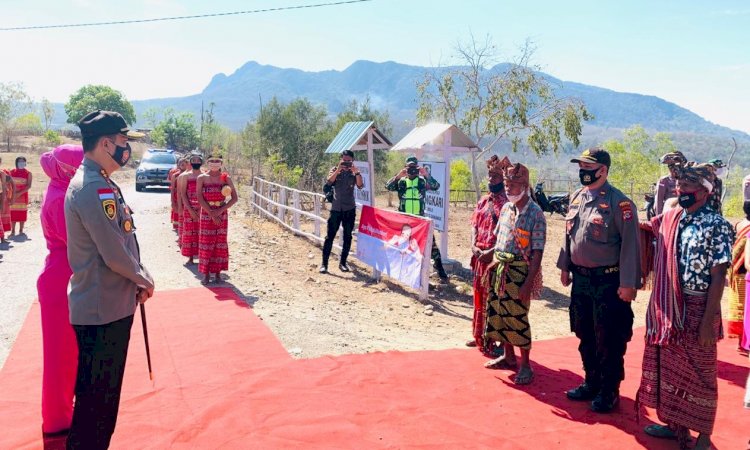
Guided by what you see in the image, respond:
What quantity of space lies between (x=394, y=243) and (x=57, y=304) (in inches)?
216

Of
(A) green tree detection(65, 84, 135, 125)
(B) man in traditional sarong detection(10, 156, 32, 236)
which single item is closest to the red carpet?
(B) man in traditional sarong detection(10, 156, 32, 236)

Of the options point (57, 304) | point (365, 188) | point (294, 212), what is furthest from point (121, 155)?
point (294, 212)

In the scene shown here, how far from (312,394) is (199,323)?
2260 mm

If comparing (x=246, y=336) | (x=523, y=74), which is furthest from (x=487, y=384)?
(x=523, y=74)

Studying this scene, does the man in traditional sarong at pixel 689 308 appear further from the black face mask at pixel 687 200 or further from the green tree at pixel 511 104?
the green tree at pixel 511 104

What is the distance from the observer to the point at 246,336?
18.3 feet

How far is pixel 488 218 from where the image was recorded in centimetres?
529

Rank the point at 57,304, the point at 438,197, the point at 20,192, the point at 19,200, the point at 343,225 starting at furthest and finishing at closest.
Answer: the point at 19,200, the point at 20,192, the point at 343,225, the point at 438,197, the point at 57,304

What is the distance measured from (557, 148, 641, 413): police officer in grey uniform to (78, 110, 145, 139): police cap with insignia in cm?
302

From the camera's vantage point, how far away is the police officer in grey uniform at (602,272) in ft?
12.8

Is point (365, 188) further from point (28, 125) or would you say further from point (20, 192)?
point (28, 125)

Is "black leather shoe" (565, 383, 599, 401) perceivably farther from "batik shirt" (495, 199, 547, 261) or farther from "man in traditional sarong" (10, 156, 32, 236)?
"man in traditional sarong" (10, 156, 32, 236)

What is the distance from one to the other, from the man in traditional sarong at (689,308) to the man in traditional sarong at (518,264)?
1.08 m

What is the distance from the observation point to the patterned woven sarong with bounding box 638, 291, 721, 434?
3439 mm
